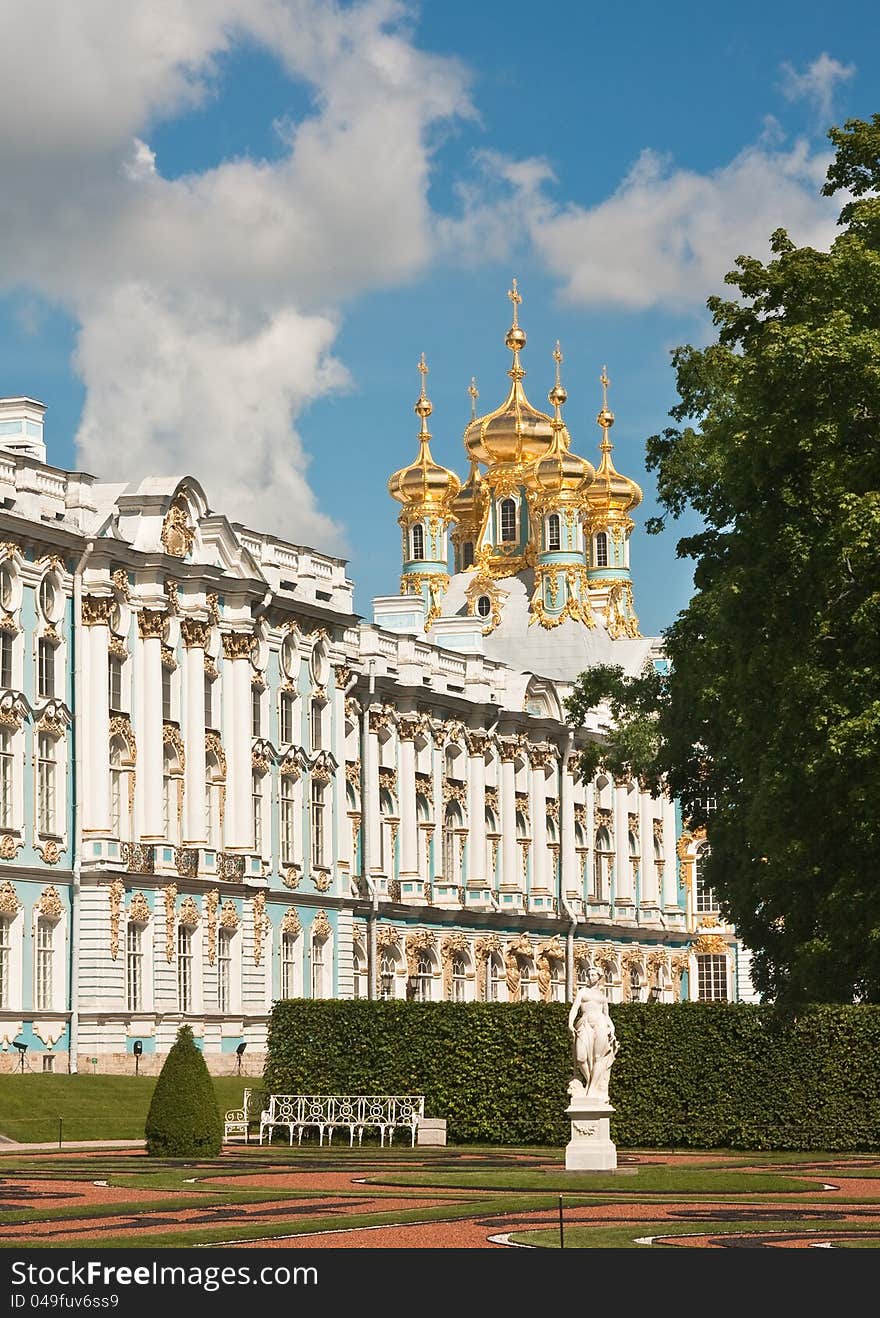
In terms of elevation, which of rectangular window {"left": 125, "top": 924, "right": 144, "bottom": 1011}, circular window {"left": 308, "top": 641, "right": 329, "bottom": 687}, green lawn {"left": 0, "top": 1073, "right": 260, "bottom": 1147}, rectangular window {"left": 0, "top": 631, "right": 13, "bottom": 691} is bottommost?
green lawn {"left": 0, "top": 1073, "right": 260, "bottom": 1147}

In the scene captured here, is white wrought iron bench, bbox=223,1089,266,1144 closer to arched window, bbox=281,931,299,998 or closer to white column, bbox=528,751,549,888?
arched window, bbox=281,931,299,998

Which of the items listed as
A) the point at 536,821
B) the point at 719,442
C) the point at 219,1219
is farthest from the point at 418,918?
Answer: the point at 219,1219

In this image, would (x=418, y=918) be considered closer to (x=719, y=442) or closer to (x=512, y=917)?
(x=512, y=917)

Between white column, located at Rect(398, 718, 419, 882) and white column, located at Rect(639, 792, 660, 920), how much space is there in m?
19.4

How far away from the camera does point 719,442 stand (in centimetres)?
4275

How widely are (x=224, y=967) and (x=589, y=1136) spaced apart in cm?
3264

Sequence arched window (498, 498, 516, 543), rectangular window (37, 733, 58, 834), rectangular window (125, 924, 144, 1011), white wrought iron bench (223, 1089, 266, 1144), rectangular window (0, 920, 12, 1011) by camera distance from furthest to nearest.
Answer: arched window (498, 498, 516, 543), rectangular window (125, 924, 144, 1011), rectangular window (37, 733, 58, 834), rectangular window (0, 920, 12, 1011), white wrought iron bench (223, 1089, 266, 1144)

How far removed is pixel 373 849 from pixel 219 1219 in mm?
52893

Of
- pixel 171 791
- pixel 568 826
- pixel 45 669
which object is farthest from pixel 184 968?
pixel 568 826

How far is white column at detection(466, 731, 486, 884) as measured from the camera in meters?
83.9

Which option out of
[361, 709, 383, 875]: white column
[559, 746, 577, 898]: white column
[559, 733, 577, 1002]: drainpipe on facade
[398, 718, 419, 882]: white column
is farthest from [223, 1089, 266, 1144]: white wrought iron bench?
[559, 746, 577, 898]: white column

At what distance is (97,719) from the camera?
59750 mm

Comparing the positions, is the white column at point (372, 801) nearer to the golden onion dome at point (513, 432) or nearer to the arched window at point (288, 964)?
the arched window at point (288, 964)

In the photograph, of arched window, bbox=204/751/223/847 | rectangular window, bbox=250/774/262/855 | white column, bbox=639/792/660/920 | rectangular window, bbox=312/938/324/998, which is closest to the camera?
arched window, bbox=204/751/223/847
